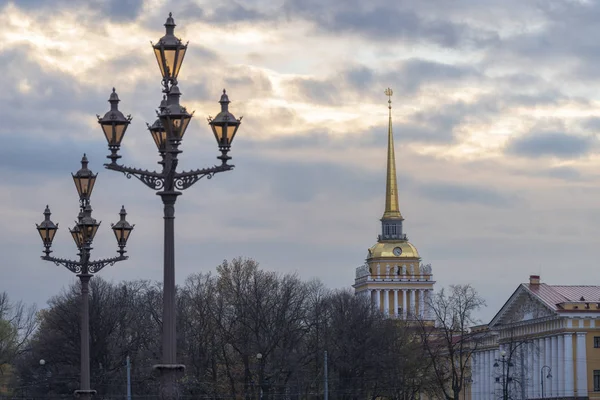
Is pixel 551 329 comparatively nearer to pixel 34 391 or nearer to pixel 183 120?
pixel 34 391

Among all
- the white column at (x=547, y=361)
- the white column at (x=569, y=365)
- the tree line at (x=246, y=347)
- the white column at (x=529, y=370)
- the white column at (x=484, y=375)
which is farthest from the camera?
the white column at (x=484, y=375)

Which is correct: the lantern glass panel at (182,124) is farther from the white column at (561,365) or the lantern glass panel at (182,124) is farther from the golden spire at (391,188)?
the golden spire at (391,188)

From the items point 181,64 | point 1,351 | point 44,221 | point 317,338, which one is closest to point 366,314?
point 317,338

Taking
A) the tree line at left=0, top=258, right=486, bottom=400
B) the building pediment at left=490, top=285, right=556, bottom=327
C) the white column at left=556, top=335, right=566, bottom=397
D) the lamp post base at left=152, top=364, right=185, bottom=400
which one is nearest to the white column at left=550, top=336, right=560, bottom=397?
the white column at left=556, top=335, right=566, bottom=397

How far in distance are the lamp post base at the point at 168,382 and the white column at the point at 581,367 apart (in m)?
89.9

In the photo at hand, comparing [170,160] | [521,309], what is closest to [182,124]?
[170,160]

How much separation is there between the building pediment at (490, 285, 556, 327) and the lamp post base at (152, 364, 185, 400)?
92293 mm

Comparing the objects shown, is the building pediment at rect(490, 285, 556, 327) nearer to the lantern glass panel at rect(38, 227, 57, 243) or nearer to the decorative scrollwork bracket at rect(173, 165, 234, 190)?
the lantern glass panel at rect(38, 227, 57, 243)

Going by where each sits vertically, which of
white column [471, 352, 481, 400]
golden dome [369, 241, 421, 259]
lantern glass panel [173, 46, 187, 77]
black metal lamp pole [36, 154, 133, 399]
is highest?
golden dome [369, 241, 421, 259]

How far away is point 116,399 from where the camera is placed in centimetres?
9469

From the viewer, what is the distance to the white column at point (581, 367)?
109 metres

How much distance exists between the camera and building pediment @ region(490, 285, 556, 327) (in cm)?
11604

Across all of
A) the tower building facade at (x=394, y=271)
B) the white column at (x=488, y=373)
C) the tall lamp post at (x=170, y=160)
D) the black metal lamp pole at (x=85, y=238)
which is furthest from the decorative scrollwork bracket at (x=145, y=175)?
the tower building facade at (x=394, y=271)

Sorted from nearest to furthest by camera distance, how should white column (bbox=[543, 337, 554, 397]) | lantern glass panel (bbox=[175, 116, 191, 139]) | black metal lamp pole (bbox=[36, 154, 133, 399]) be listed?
lantern glass panel (bbox=[175, 116, 191, 139]) → black metal lamp pole (bbox=[36, 154, 133, 399]) → white column (bbox=[543, 337, 554, 397])
